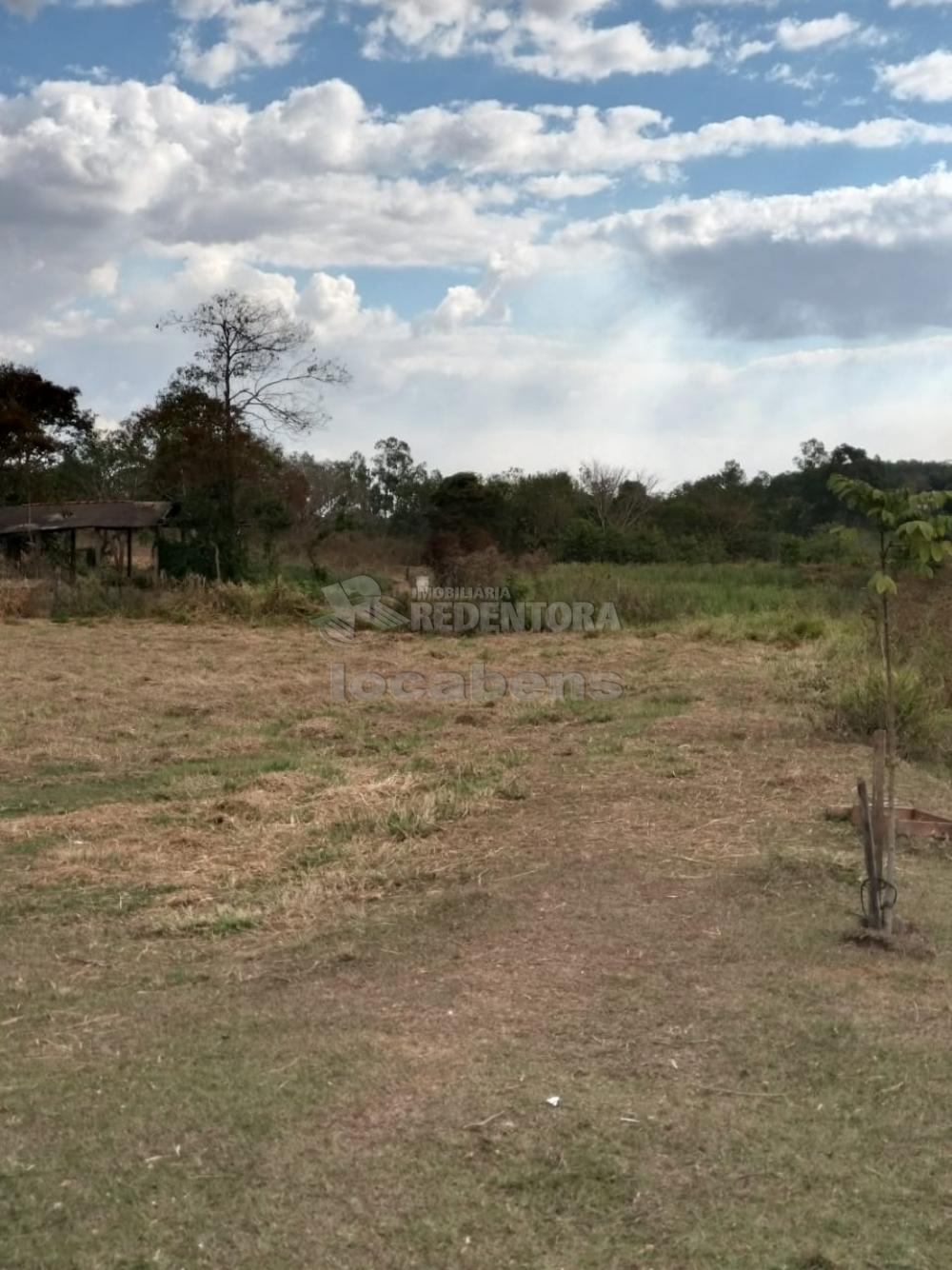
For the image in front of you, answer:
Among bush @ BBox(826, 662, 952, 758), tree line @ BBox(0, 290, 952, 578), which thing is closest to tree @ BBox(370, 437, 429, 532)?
tree line @ BBox(0, 290, 952, 578)

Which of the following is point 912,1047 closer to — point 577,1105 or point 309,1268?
point 577,1105

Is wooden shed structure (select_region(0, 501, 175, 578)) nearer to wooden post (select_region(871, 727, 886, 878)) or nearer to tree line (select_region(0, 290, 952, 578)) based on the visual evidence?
tree line (select_region(0, 290, 952, 578))

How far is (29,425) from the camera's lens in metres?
27.7

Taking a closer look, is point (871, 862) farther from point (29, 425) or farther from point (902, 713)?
A: point (29, 425)

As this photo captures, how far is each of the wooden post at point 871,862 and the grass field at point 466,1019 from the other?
0.16 meters

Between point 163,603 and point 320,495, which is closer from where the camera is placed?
point 163,603

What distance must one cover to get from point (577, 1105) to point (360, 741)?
5.59 m

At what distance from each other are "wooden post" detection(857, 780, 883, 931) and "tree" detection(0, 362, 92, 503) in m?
26.6

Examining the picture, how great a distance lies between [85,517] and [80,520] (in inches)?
4.3

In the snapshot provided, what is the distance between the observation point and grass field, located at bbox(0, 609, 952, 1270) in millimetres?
2484

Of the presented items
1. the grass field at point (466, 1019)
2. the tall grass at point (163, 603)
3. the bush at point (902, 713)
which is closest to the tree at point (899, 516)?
the grass field at point (466, 1019)

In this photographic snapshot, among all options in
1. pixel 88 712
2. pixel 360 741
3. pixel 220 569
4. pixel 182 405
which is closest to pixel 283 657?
pixel 88 712

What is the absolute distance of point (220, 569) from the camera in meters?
22.0

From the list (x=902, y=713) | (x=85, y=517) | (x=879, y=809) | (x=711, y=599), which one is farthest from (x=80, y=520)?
(x=879, y=809)
